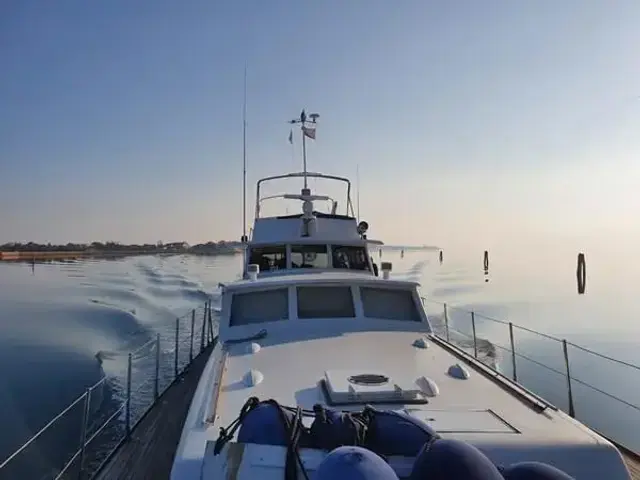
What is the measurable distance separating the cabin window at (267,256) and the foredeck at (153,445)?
2.96 metres

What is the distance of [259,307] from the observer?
612 cm

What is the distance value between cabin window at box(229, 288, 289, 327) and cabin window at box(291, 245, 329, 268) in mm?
2875

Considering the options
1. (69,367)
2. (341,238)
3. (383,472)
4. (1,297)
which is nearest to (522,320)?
(341,238)

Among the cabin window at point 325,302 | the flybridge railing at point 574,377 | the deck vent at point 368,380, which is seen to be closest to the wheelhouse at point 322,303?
the cabin window at point 325,302

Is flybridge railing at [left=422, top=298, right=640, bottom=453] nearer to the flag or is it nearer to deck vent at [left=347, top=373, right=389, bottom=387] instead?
deck vent at [left=347, top=373, right=389, bottom=387]

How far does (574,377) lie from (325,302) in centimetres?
815

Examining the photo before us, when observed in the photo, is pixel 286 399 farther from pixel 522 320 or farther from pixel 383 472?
pixel 522 320

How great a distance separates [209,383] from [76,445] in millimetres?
3662

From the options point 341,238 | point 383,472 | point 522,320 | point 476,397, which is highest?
point 341,238

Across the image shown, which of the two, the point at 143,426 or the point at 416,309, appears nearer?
the point at 143,426

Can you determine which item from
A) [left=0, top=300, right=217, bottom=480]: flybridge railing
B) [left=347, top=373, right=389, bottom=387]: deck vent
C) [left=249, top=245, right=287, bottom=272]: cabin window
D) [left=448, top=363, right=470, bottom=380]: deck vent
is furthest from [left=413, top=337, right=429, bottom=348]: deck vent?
[left=249, top=245, right=287, bottom=272]: cabin window

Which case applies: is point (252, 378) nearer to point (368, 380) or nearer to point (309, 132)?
point (368, 380)

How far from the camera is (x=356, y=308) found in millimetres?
6168

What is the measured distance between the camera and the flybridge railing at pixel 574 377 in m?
8.48
